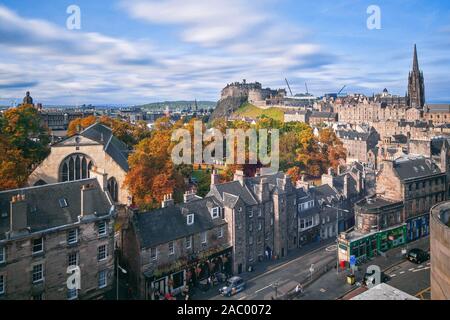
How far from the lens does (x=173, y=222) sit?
108ft

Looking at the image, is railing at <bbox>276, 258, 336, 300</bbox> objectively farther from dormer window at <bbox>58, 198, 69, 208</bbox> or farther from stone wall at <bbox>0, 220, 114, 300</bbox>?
dormer window at <bbox>58, 198, 69, 208</bbox>

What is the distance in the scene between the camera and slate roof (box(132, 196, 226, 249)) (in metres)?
30.7

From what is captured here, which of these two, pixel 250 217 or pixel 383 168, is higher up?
pixel 383 168

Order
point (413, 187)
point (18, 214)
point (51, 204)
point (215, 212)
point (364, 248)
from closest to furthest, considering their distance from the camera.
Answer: point (18, 214) → point (51, 204) → point (215, 212) → point (364, 248) → point (413, 187)

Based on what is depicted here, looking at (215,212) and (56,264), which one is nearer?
(56,264)

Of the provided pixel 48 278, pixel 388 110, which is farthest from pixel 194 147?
pixel 388 110

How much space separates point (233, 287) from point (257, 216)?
8812 millimetres

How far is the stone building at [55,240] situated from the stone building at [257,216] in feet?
37.8

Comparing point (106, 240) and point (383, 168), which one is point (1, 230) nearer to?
point (106, 240)

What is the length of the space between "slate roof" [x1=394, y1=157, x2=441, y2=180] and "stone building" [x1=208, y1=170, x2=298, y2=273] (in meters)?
15.4

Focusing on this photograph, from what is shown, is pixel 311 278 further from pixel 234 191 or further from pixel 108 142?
pixel 108 142

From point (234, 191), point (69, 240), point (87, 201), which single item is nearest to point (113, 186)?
point (234, 191)
